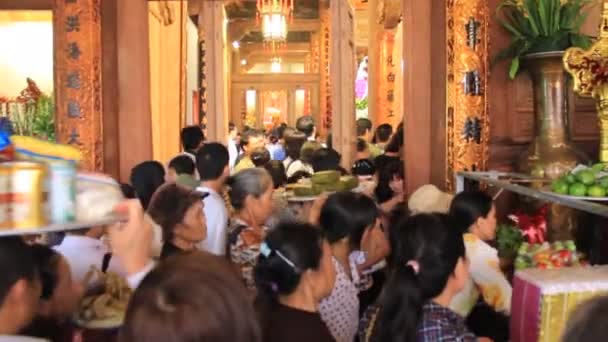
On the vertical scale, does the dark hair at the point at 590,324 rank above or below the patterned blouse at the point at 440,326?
above

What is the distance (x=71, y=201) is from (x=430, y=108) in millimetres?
3559

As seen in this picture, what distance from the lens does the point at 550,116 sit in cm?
419

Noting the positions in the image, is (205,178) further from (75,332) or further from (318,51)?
(318,51)

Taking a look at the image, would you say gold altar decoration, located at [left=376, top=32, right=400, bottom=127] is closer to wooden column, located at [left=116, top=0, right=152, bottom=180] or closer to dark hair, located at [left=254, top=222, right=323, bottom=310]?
wooden column, located at [left=116, top=0, right=152, bottom=180]

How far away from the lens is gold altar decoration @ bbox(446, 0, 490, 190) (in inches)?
175

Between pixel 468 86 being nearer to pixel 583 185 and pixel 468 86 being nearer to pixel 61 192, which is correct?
pixel 583 185

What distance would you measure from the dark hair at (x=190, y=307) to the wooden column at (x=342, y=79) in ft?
15.8

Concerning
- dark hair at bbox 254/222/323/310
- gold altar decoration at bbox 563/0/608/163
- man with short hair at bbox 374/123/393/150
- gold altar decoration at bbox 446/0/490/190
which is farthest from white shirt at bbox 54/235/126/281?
man with short hair at bbox 374/123/393/150

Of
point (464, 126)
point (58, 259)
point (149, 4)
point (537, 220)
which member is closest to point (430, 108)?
point (464, 126)

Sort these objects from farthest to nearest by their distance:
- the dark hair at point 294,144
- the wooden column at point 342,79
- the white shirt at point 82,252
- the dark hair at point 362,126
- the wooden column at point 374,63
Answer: the wooden column at point 374,63, the dark hair at point 362,126, the wooden column at point 342,79, the dark hair at point 294,144, the white shirt at point 82,252

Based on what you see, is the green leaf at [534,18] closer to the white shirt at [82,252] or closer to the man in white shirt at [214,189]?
the man in white shirt at [214,189]

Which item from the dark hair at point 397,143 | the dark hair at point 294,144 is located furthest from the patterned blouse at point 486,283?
the dark hair at point 294,144

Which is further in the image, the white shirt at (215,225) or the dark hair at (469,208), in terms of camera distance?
the white shirt at (215,225)

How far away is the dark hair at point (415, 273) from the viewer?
184 cm
